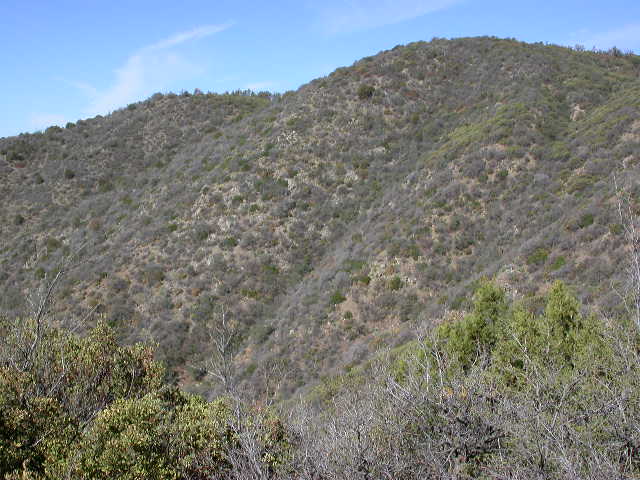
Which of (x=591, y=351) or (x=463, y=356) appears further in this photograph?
(x=463, y=356)

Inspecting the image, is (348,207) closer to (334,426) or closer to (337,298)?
(337,298)

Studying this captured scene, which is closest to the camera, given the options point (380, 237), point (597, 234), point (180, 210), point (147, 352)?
point (147, 352)

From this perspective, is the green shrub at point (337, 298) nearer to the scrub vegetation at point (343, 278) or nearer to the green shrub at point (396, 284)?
the scrub vegetation at point (343, 278)

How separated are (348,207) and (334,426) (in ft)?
77.7

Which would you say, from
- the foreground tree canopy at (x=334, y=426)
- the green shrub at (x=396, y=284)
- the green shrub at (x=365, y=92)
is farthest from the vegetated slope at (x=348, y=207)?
the foreground tree canopy at (x=334, y=426)

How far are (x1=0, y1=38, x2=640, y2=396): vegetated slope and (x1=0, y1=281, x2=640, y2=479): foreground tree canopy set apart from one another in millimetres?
6603

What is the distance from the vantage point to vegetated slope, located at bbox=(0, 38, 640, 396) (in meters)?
21.0

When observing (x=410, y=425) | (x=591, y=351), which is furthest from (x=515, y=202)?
(x=410, y=425)

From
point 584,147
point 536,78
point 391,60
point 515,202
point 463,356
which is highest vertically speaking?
point 391,60

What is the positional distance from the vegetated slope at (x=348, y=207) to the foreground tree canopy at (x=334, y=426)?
6.60 m

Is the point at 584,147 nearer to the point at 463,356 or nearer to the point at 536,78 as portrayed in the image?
the point at 536,78

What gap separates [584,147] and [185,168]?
92.9 feet

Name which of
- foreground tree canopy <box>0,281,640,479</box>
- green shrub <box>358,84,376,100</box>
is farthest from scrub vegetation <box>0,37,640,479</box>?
green shrub <box>358,84,376,100</box>

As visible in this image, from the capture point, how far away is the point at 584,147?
2517cm
